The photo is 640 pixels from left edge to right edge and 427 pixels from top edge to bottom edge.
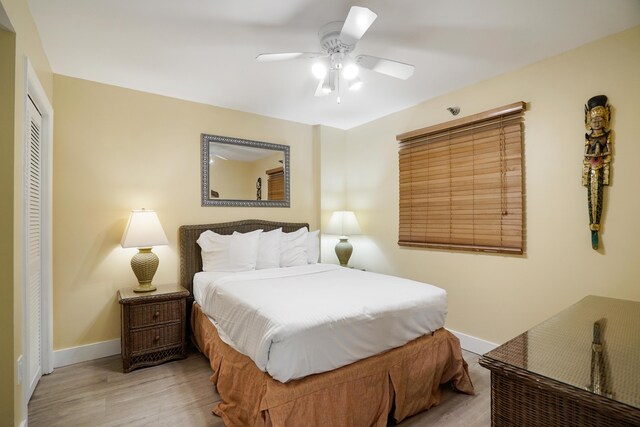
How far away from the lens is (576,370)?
81cm

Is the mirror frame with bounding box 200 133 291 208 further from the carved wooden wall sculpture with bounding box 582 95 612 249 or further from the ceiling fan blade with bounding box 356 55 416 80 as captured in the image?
the carved wooden wall sculpture with bounding box 582 95 612 249

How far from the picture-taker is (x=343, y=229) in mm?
4098

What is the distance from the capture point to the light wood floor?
1992 millimetres

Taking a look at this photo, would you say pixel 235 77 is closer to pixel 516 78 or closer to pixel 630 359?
pixel 516 78

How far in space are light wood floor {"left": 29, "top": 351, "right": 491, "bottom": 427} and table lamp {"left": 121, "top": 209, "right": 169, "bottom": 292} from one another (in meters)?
0.74

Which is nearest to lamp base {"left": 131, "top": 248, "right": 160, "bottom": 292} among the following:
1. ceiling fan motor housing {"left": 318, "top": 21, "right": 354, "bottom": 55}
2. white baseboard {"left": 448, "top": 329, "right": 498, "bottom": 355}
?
ceiling fan motor housing {"left": 318, "top": 21, "right": 354, "bottom": 55}

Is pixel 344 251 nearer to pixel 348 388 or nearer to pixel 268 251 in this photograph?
pixel 268 251

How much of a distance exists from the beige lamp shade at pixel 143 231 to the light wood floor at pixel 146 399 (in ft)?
3.50

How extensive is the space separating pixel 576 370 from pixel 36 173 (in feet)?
10.7

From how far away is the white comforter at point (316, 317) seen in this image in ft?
5.29

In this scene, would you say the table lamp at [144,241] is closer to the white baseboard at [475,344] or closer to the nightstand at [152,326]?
the nightstand at [152,326]

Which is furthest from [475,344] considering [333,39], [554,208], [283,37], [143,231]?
[143,231]

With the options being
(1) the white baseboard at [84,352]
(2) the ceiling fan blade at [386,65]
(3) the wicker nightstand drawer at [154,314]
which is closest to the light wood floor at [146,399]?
(1) the white baseboard at [84,352]

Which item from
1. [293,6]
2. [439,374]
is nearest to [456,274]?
[439,374]
